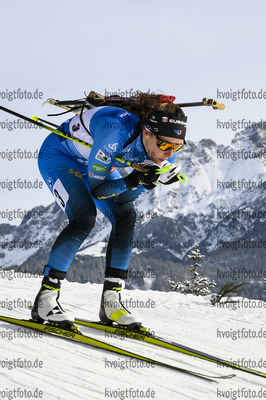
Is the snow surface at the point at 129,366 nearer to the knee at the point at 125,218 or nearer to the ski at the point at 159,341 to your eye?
the ski at the point at 159,341

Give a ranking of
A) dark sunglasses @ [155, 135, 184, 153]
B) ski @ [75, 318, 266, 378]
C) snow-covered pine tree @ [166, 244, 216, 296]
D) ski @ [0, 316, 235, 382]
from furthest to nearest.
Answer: snow-covered pine tree @ [166, 244, 216, 296] → dark sunglasses @ [155, 135, 184, 153] → ski @ [75, 318, 266, 378] → ski @ [0, 316, 235, 382]

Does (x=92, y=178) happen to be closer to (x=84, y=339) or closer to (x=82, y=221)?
(x=82, y=221)

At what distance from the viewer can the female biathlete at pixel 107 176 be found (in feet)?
13.0

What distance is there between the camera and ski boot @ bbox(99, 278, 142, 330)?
4.46 meters

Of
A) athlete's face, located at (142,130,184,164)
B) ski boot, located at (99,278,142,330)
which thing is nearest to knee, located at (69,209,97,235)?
ski boot, located at (99,278,142,330)

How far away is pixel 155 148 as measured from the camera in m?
4.08

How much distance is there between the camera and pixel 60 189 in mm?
4488

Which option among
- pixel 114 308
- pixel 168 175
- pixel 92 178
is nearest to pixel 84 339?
pixel 114 308

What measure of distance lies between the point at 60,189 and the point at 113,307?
1.33 metres

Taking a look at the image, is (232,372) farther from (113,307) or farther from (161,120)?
(161,120)

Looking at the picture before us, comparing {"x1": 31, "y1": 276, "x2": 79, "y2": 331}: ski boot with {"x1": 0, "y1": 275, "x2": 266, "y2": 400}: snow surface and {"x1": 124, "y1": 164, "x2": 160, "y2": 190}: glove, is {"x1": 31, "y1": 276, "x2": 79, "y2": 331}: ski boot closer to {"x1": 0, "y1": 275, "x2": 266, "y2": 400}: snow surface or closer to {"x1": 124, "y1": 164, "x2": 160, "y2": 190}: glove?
{"x1": 0, "y1": 275, "x2": 266, "y2": 400}: snow surface

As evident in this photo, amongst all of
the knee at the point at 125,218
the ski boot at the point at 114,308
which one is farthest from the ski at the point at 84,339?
the knee at the point at 125,218

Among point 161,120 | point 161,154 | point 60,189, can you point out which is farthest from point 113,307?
point 161,120

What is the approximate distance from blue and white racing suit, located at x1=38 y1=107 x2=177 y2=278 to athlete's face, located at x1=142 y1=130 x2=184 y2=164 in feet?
0.23
